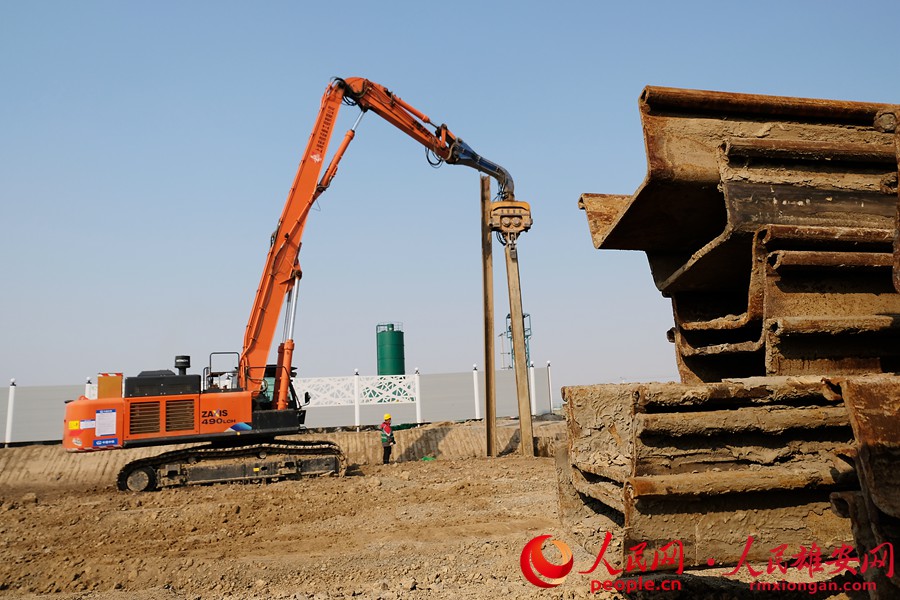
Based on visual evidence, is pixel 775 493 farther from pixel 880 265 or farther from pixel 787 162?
pixel 787 162

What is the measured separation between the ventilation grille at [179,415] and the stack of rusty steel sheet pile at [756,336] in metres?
10.3

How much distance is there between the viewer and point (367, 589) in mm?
4910

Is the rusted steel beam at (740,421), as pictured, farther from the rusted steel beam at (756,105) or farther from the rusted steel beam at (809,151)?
the rusted steel beam at (756,105)

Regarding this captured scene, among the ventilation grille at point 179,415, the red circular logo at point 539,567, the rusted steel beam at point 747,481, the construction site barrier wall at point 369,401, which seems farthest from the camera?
the construction site barrier wall at point 369,401

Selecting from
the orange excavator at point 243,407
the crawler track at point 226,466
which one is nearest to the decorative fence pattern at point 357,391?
the orange excavator at point 243,407

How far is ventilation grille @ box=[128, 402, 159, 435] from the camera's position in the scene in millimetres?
11195

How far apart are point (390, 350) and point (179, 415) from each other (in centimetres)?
1728

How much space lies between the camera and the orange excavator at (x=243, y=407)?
11.2m

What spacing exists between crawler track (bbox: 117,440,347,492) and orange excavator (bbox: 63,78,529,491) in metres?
0.02

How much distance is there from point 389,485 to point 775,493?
9214 mm

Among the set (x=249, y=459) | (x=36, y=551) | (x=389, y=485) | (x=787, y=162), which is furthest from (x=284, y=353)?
(x=787, y=162)

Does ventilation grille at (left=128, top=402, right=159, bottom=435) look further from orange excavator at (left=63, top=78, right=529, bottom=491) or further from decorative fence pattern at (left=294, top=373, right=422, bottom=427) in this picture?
decorative fence pattern at (left=294, top=373, right=422, bottom=427)

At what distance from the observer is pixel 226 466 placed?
11.4m

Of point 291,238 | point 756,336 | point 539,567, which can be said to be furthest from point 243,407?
point 756,336
